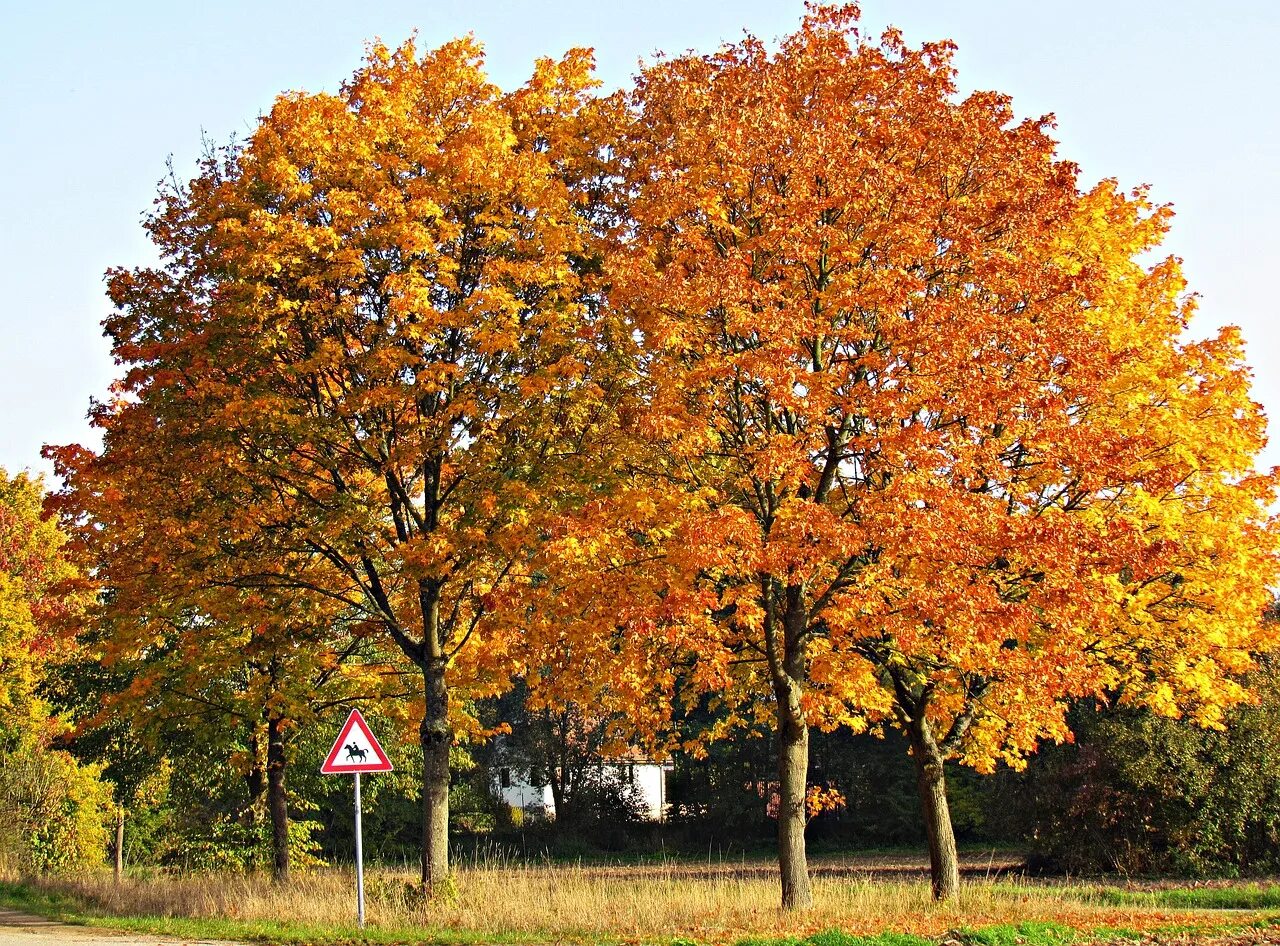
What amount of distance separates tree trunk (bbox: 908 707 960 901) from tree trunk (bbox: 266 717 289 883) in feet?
41.4

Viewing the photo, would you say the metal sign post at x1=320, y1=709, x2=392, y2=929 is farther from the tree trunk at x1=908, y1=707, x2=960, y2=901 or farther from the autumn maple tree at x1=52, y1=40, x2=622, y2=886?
the tree trunk at x1=908, y1=707, x2=960, y2=901

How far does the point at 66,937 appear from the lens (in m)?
15.2

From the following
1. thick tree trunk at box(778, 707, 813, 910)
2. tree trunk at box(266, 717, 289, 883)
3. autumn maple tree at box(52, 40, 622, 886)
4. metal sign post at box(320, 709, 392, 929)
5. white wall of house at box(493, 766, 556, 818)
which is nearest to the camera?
metal sign post at box(320, 709, 392, 929)

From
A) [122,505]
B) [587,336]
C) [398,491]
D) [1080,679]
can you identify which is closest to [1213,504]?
[1080,679]

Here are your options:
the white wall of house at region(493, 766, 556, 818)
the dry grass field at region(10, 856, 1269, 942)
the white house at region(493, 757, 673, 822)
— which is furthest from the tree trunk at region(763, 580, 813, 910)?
the white wall of house at region(493, 766, 556, 818)

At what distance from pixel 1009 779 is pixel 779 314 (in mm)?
18158

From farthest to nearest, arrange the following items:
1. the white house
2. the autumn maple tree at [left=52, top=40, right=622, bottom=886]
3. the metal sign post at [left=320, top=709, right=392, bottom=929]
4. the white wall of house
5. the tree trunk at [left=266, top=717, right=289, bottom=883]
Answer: the white wall of house < the white house < the tree trunk at [left=266, top=717, right=289, bottom=883] < the autumn maple tree at [left=52, top=40, right=622, bottom=886] < the metal sign post at [left=320, top=709, right=392, bottom=929]

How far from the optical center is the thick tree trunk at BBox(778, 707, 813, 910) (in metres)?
15.1

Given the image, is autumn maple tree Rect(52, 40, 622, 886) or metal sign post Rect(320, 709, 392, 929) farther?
autumn maple tree Rect(52, 40, 622, 886)

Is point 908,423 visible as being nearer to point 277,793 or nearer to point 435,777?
point 435,777

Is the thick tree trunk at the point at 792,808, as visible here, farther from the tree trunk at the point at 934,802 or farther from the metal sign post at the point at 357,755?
the metal sign post at the point at 357,755

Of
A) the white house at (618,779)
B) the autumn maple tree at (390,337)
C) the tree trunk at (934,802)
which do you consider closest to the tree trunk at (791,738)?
the tree trunk at (934,802)

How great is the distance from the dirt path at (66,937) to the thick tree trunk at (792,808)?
23.3 ft

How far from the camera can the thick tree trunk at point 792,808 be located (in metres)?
15.1
